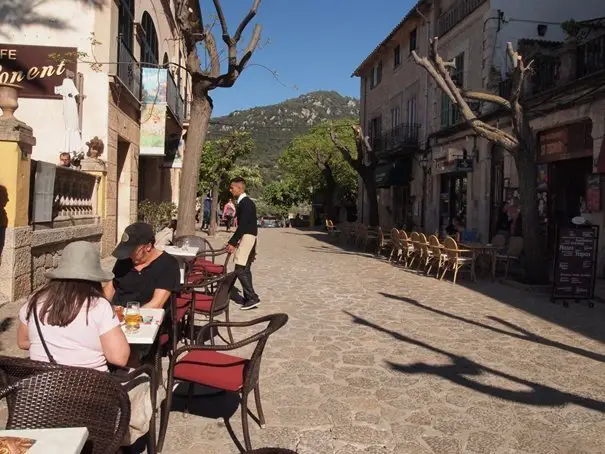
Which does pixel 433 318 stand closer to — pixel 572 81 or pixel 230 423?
pixel 230 423

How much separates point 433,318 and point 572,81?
24.0ft

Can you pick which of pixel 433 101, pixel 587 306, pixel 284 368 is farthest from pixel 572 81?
pixel 284 368

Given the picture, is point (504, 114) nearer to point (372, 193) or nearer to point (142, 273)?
point (372, 193)

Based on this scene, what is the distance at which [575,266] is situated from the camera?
867 cm

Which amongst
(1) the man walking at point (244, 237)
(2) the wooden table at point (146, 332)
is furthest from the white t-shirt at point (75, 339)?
(1) the man walking at point (244, 237)

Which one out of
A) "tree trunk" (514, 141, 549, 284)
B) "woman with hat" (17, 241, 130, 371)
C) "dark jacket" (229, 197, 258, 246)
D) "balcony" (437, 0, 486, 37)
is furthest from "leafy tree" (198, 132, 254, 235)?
"woman with hat" (17, 241, 130, 371)

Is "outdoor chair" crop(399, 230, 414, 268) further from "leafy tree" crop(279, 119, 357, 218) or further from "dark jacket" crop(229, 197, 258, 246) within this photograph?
"leafy tree" crop(279, 119, 357, 218)

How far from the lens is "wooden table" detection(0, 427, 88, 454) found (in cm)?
172

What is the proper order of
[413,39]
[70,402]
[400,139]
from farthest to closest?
1. [400,139]
2. [413,39]
3. [70,402]

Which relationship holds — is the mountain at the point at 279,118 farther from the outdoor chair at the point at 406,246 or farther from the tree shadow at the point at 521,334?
the tree shadow at the point at 521,334

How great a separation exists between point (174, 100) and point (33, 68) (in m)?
6.50

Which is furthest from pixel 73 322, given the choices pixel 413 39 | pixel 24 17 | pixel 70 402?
pixel 413 39

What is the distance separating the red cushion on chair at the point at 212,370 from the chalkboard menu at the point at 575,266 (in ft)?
22.3

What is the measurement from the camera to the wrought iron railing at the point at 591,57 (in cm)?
1105
